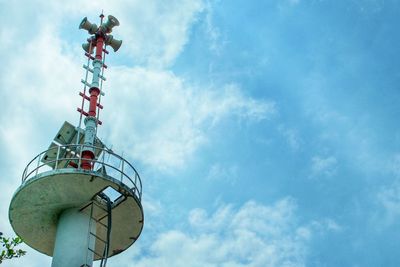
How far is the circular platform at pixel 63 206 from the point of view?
70.3 ft

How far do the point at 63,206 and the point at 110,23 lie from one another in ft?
38.3

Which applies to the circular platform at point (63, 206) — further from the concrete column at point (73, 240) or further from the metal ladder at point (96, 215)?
the concrete column at point (73, 240)

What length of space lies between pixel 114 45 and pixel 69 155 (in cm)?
802

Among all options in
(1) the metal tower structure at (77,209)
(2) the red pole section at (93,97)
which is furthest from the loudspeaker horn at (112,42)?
(1) the metal tower structure at (77,209)

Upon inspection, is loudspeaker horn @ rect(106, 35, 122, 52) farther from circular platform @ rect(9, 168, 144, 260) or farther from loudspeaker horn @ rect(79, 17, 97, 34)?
circular platform @ rect(9, 168, 144, 260)

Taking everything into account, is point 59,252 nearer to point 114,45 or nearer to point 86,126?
point 86,126

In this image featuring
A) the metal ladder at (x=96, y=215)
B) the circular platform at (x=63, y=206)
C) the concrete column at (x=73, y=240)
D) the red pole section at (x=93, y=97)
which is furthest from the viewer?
the red pole section at (x=93, y=97)

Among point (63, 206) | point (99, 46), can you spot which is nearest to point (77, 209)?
point (63, 206)

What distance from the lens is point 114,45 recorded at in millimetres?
30469

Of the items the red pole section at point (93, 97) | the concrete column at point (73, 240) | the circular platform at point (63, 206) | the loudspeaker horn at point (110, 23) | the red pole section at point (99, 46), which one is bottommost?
the concrete column at point (73, 240)

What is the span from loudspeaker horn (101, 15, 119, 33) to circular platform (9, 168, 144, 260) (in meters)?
11.4

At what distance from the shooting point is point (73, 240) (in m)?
21.6

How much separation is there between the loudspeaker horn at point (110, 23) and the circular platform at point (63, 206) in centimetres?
1143

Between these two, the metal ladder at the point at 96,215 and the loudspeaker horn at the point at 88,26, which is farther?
the loudspeaker horn at the point at 88,26
